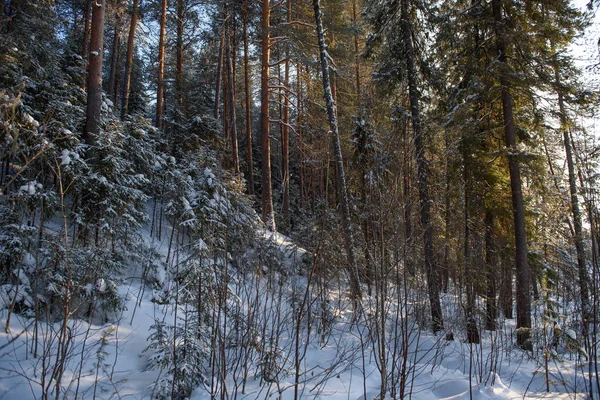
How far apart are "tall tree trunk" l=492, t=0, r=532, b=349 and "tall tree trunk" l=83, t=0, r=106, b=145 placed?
9.00 meters

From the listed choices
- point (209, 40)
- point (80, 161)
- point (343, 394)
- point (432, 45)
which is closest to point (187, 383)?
point (343, 394)

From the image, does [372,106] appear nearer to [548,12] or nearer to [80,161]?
[80,161]

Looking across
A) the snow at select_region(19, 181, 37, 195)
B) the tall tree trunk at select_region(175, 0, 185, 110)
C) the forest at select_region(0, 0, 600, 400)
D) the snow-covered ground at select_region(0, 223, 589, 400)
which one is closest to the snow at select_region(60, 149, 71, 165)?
the forest at select_region(0, 0, 600, 400)

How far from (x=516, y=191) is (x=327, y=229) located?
455cm

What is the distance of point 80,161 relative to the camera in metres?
5.57

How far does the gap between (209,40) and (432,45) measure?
8.97 meters

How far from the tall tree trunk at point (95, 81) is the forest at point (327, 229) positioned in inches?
2.2

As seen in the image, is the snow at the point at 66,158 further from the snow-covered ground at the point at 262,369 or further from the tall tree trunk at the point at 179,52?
the tall tree trunk at the point at 179,52

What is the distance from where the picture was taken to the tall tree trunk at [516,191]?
698 centimetres

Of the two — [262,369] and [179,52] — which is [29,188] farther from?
[179,52]

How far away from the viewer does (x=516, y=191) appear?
750 centimetres

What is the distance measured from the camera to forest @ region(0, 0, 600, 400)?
314cm

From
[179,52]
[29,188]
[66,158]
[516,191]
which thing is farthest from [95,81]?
[516,191]

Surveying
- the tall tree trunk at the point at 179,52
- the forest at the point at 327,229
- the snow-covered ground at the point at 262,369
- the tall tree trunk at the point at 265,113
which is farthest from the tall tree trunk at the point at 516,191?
the tall tree trunk at the point at 179,52
